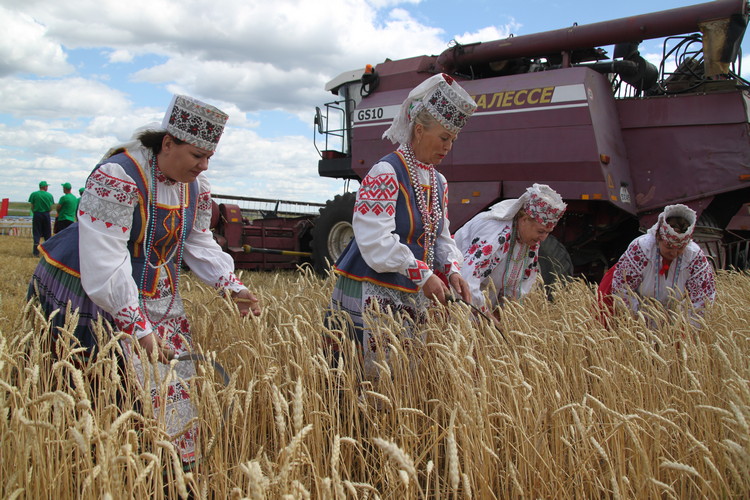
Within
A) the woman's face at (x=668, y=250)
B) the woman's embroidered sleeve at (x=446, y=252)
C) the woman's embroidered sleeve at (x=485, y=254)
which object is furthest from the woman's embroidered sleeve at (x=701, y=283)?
the woman's embroidered sleeve at (x=446, y=252)

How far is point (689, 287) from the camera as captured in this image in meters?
3.28

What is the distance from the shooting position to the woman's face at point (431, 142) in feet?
7.67

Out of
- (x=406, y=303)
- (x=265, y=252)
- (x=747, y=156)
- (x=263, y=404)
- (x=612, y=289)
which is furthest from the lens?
(x=265, y=252)

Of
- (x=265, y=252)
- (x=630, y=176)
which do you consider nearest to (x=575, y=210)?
(x=630, y=176)

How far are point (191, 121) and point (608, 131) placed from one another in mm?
4898

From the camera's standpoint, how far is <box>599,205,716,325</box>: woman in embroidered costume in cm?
318

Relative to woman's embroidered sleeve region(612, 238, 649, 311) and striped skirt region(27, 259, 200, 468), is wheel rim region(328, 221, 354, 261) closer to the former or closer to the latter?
woman's embroidered sleeve region(612, 238, 649, 311)

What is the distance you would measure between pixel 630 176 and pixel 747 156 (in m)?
1.02

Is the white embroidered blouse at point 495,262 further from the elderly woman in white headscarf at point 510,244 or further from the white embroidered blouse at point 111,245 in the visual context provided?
the white embroidered blouse at point 111,245

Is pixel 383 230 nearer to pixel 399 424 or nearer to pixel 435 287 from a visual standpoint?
pixel 435 287

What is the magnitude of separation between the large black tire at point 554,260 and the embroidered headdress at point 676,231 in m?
2.15

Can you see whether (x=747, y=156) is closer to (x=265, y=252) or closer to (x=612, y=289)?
(x=612, y=289)

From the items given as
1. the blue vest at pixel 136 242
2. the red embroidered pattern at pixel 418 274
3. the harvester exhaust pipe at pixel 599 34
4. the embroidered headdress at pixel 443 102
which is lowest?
the red embroidered pattern at pixel 418 274

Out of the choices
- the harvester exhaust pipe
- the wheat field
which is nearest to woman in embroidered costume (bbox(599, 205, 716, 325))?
the wheat field
